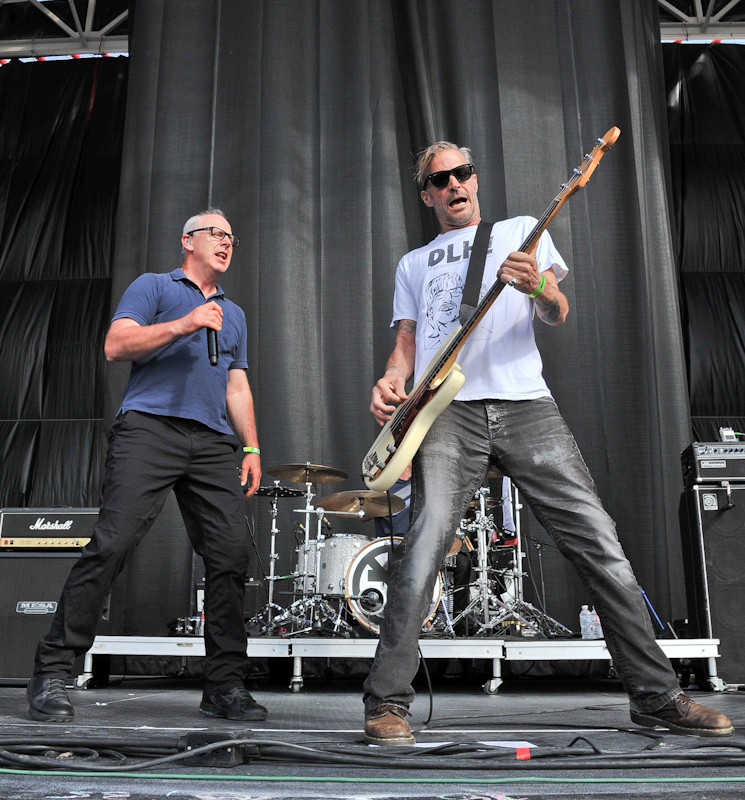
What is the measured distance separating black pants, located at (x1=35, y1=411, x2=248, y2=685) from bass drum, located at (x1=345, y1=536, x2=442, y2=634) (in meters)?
1.85

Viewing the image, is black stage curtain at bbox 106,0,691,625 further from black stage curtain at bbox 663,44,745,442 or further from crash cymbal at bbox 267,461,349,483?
black stage curtain at bbox 663,44,745,442

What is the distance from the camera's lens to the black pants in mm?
2297

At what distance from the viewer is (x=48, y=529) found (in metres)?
3.83

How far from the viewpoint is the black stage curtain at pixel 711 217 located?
646 cm

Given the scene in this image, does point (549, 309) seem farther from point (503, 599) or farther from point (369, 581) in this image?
point (369, 581)

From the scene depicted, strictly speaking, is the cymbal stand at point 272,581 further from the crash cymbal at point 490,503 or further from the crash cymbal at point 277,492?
the crash cymbal at point 490,503

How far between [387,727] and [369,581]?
2732 mm

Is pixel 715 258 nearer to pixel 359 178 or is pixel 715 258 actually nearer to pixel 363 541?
pixel 359 178

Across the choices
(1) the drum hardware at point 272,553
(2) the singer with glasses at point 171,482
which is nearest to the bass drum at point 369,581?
(1) the drum hardware at point 272,553

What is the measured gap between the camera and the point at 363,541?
14.7ft

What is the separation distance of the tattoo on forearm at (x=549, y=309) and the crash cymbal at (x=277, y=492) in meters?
2.37

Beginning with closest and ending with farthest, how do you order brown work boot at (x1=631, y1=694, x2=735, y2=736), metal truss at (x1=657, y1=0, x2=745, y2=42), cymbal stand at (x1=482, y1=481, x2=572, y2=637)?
brown work boot at (x1=631, y1=694, x2=735, y2=736) < cymbal stand at (x1=482, y1=481, x2=572, y2=637) < metal truss at (x1=657, y1=0, x2=745, y2=42)

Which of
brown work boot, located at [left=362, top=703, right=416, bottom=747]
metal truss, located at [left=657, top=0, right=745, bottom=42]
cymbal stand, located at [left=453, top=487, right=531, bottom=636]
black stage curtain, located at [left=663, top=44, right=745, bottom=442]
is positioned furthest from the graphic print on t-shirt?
metal truss, located at [left=657, top=0, right=745, bottom=42]

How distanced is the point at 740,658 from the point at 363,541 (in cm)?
195
